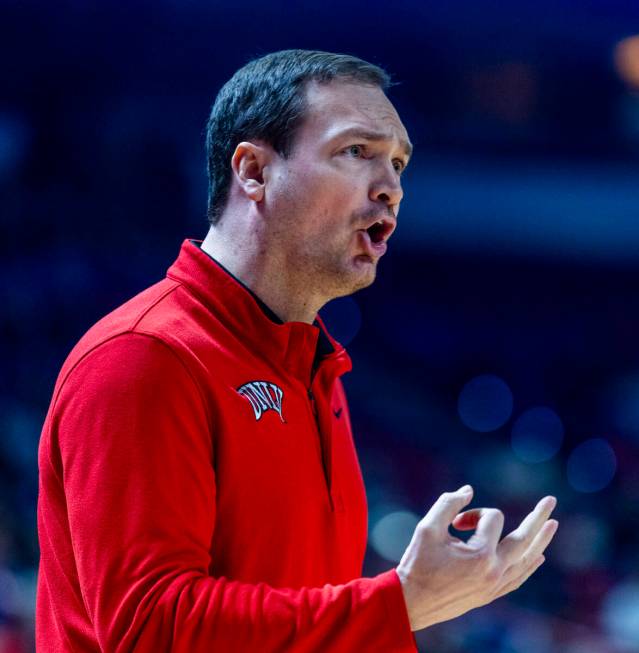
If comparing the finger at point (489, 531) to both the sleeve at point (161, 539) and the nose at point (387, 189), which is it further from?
the nose at point (387, 189)

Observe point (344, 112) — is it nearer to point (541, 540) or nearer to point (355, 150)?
point (355, 150)

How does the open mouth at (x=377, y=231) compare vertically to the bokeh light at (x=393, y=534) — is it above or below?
above

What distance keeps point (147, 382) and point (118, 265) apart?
6523 millimetres

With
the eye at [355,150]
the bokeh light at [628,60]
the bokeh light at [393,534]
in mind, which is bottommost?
the bokeh light at [393,534]

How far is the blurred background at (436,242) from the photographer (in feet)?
21.9

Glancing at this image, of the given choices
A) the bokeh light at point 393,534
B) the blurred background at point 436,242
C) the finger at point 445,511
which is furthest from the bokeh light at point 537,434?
the finger at point 445,511

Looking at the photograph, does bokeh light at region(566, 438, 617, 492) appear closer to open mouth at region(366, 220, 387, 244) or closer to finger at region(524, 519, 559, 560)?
open mouth at region(366, 220, 387, 244)

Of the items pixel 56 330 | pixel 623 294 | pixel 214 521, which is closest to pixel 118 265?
pixel 56 330

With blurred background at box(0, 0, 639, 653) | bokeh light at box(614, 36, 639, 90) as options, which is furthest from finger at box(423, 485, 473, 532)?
bokeh light at box(614, 36, 639, 90)

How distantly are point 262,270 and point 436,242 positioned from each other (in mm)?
9331

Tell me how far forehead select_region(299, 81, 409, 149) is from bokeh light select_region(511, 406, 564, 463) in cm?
931

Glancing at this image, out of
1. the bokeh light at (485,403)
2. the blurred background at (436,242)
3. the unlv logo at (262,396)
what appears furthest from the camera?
the bokeh light at (485,403)

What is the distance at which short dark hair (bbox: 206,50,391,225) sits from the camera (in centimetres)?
162

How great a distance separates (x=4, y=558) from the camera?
4.74m
